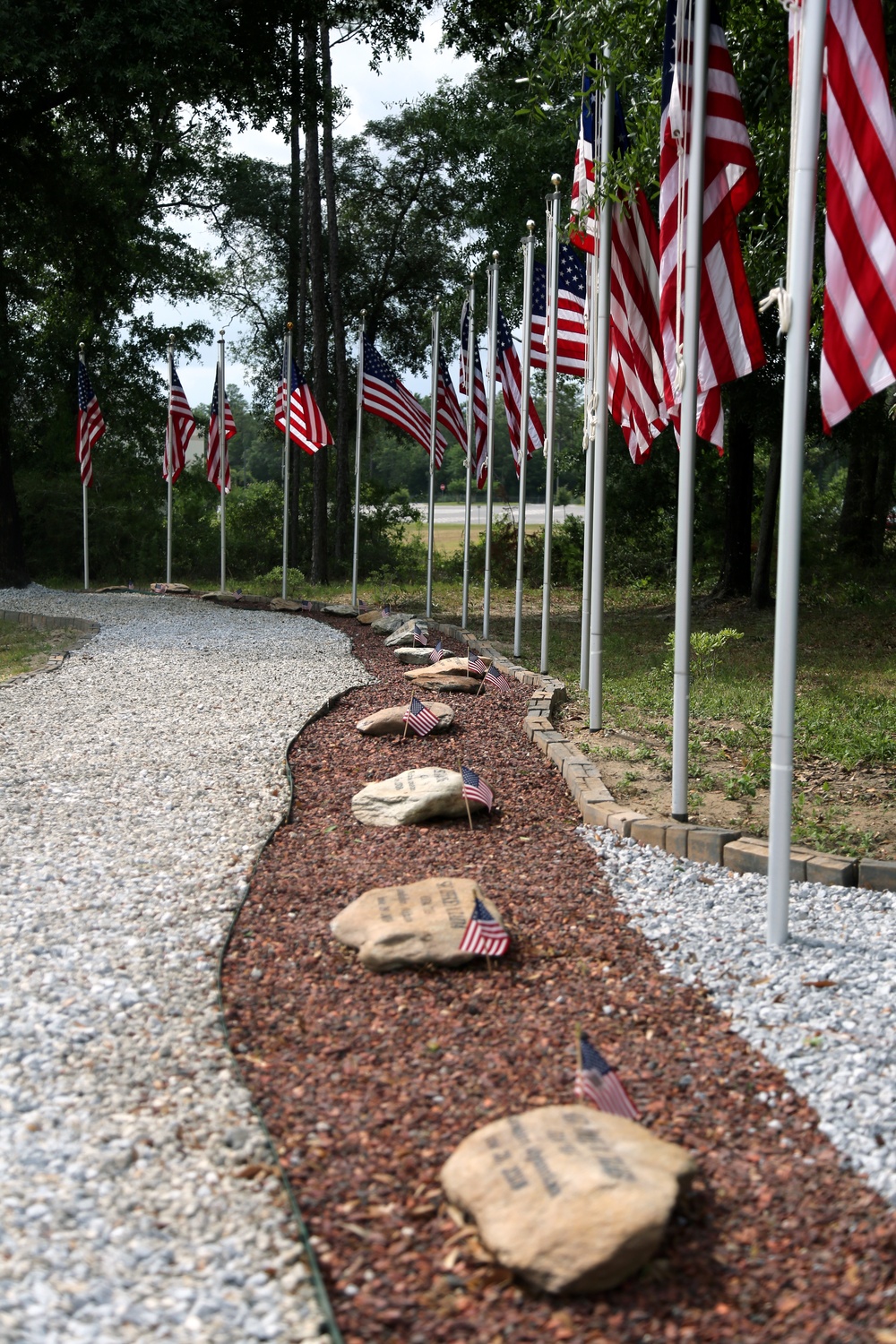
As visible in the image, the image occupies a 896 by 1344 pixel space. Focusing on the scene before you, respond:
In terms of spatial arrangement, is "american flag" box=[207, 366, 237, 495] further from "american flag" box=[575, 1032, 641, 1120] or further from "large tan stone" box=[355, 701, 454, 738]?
"american flag" box=[575, 1032, 641, 1120]

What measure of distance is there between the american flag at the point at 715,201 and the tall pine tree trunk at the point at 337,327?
15.1m

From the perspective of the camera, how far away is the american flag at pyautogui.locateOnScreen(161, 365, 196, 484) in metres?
21.1

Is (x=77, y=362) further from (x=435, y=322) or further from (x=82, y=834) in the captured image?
(x=82, y=834)

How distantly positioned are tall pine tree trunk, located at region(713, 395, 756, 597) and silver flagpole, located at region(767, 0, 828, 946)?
46.1 feet

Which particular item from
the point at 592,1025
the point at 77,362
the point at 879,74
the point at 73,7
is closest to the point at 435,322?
the point at 73,7

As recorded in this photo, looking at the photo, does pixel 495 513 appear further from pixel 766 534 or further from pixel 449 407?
pixel 449 407

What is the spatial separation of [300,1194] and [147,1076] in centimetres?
77

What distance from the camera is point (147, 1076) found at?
346 centimetres

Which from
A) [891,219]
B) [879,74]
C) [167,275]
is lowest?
[891,219]

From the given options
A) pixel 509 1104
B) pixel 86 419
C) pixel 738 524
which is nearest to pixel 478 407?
pixel 738 524

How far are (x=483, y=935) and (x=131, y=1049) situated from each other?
1.24 metres

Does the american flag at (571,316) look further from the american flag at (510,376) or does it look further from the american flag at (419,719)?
the american flag at (419,719)

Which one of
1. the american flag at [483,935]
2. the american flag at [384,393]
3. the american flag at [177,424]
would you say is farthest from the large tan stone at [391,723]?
the american flag at [177,424]

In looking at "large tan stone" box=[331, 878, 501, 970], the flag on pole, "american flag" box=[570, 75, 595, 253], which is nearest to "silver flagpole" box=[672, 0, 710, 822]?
"large tan stone" box=[331, 878, 501, 970]
